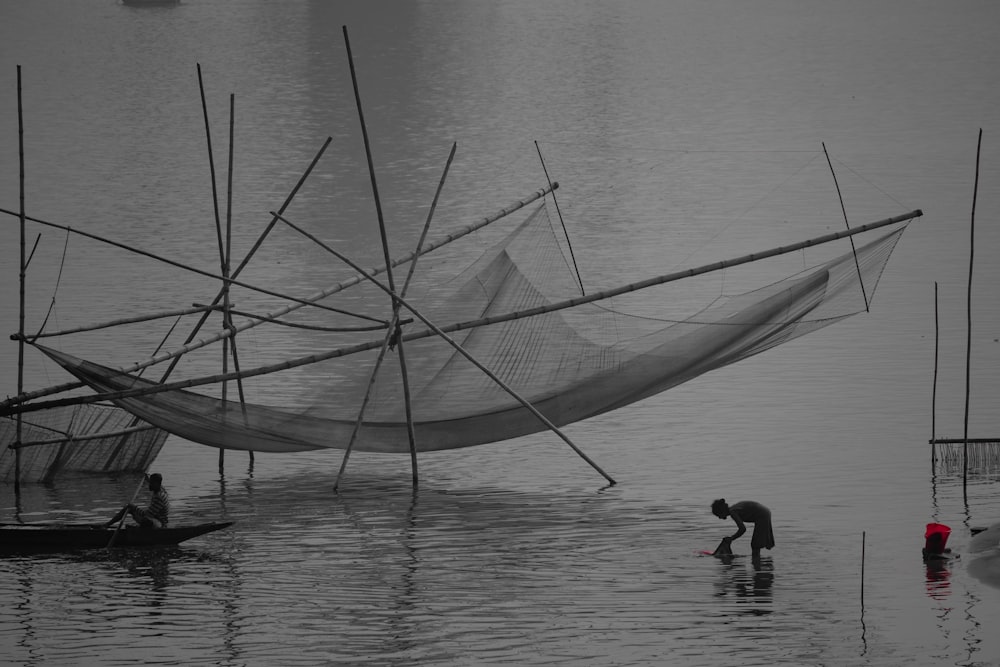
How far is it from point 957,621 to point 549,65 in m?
42.0

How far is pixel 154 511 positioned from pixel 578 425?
5685 mm

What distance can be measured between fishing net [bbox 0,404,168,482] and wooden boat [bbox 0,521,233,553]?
1855 mm

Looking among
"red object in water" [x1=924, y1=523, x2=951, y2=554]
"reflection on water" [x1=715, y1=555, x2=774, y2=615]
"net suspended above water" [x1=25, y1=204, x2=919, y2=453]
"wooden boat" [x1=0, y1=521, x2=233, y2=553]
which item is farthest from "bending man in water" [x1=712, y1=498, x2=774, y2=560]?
"wooden boat" [x1=0, y1=521, x2=233, y2=553]

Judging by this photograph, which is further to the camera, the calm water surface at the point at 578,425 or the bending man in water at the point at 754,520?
the bending man in water at the point at 754,520

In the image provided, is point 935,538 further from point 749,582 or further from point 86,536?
point 86,536

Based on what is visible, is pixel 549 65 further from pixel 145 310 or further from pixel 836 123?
pixel 145 310

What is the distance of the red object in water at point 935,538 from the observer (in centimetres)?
1170

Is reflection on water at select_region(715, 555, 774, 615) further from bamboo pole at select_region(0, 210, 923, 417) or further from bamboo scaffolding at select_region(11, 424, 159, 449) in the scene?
bamboo scaffolding at select_region(11, 424, 159, 449)

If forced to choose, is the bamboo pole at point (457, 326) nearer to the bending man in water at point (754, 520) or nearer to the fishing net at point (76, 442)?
the fishing net at point (76, 442)

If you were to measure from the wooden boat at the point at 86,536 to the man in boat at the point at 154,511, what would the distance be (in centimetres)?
7

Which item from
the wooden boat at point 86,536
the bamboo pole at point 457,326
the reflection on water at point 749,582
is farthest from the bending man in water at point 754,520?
the wooden boat at point 86,536

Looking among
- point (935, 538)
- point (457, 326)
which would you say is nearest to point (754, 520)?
point (935, 538)

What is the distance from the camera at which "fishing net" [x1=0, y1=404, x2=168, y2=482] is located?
45.4 feet

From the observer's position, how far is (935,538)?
11703 millimetres
